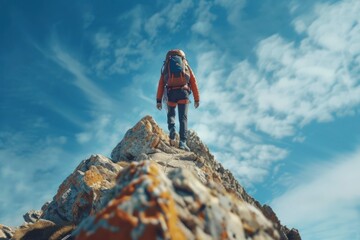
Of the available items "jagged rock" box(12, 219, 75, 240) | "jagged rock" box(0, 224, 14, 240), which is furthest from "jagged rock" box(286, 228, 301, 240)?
"jagged rock" box(0, 224, 14, 240)

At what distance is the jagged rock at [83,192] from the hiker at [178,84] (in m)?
4.41

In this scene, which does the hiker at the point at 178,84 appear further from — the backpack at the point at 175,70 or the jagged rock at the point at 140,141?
the jagged rock at the point at 140,141

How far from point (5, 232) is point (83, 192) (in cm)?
408

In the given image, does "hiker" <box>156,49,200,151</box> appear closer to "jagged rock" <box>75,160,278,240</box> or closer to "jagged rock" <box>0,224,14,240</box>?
"jagged rock" <box>0,224,14,240</box>

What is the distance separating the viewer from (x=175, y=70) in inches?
833

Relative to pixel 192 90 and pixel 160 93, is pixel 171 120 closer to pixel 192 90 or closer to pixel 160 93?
pixel 160 93

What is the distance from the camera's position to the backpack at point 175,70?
21.2 meters

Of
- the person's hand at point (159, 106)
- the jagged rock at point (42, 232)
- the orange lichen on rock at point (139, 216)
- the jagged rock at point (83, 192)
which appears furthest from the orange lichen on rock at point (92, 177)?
the orange lichen on rock at point (139, 216)

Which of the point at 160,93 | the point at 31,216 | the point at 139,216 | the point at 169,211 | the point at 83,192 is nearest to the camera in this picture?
the point at 139,216

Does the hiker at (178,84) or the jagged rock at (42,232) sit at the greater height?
the hiker at (178,84)

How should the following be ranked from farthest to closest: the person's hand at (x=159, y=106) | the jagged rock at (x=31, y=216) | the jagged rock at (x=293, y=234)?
the person's hand at (x=159, y=106) < the jagged rock at (x=31, y=216) < the jagged rock at (x=293, y=234)

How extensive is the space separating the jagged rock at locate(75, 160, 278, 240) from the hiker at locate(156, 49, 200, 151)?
14.8 m

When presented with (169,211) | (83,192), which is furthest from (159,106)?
(169,211)

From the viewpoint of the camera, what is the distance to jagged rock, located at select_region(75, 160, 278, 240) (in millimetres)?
4945
